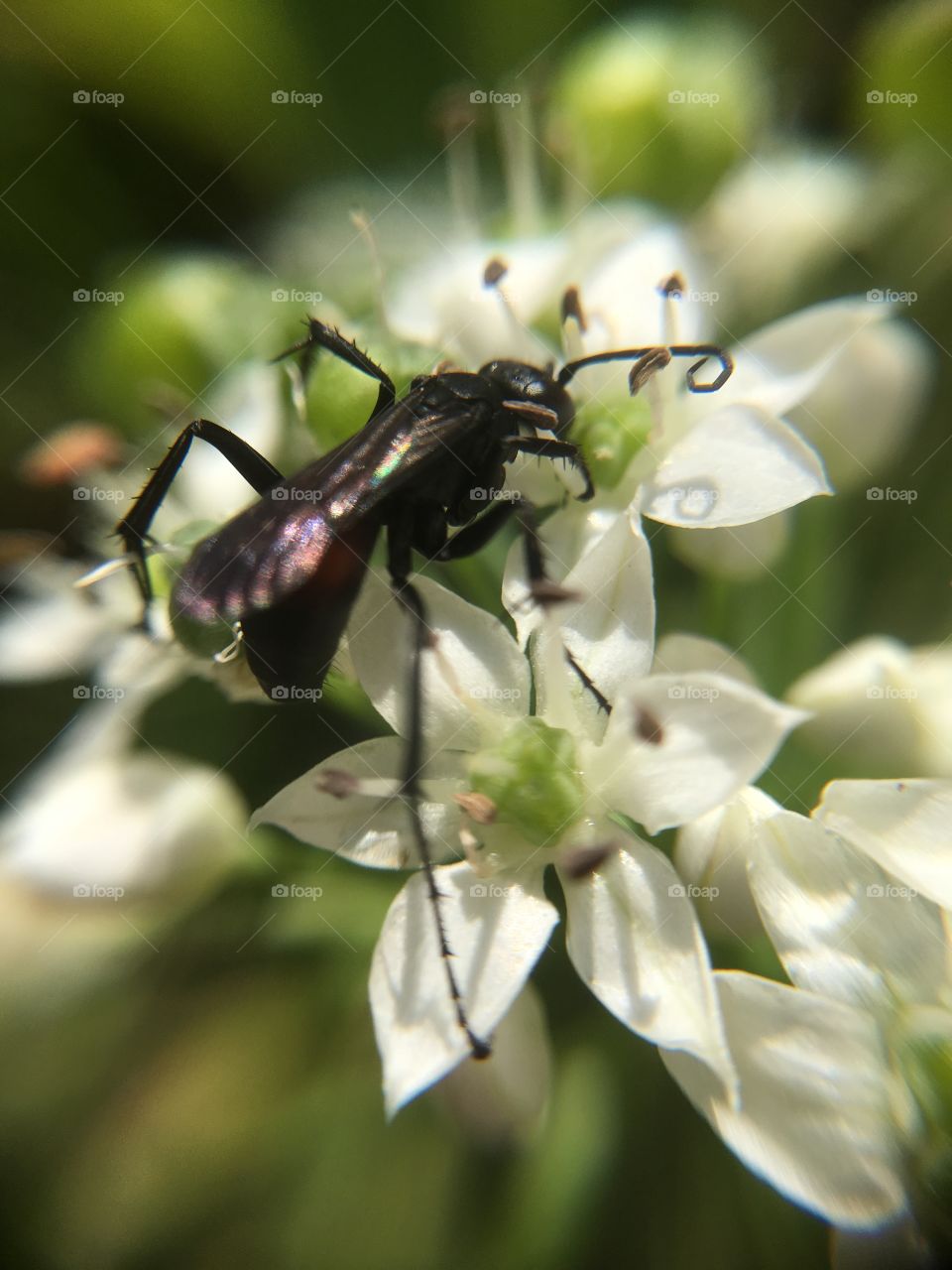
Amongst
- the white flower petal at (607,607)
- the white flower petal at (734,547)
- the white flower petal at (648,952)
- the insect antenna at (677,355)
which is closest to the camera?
the white flower petal at (648,952)

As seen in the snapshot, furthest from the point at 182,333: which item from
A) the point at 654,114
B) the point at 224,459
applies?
the point at 654,114

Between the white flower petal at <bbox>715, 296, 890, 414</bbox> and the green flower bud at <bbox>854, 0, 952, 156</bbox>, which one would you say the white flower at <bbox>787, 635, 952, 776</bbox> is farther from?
the green flower bud at <bbox>854, 0, 952, 156</bbox>

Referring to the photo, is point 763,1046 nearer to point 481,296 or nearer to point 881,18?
point 481,296

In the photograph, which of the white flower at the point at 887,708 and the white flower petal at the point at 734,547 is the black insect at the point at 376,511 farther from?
the white flower at the point at 887,708

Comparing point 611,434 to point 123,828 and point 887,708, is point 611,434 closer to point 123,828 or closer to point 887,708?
point 887,708

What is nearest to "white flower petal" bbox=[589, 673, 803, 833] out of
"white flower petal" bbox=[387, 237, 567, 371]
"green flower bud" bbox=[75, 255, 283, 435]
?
"white flower petal" bbox=[387, 237, 567, 371]

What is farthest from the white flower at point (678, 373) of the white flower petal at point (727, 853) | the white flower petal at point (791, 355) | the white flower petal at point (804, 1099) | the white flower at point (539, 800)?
the white flower petal at point (804, 1099)
